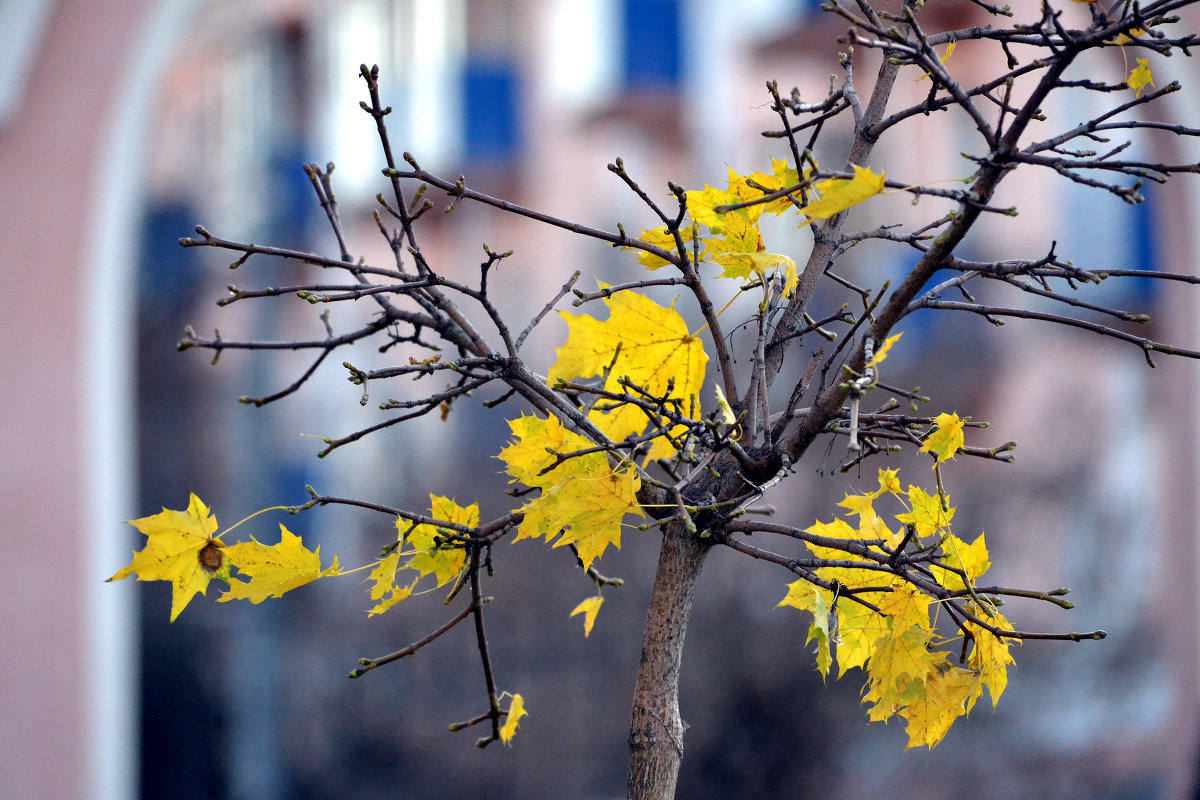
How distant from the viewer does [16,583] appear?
234 cm

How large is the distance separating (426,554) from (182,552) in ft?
0.52

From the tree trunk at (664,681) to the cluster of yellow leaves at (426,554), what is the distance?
0.15m

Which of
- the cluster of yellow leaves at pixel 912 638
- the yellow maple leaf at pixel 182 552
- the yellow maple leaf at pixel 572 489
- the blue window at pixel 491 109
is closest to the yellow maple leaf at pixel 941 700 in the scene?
the cluster of yellow leaves at pixel 912 638

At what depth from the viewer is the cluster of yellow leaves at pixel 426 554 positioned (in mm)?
625

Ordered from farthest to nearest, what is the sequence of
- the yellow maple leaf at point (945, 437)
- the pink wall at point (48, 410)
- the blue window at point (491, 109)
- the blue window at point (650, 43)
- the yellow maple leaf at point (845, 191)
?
1. the blue window at point (491, 109)
2. the blue window at point (650, 43)
3. the pink wall at point (48, 410)
4. the yellow maple leaf at point (945, 437)
5. the yellow maple leaf at point (845, 191)

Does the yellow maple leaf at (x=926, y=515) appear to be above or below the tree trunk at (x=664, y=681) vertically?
above

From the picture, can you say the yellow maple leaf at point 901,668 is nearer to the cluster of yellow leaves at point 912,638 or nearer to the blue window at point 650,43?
the cluster of yellow leaves at point 912,638

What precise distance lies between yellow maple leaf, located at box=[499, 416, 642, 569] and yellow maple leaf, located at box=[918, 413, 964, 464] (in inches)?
7.6

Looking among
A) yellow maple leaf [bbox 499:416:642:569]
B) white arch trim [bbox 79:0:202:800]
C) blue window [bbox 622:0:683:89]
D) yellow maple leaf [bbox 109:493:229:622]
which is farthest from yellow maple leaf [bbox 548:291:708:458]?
blue window [bbox 622:0:683:89]

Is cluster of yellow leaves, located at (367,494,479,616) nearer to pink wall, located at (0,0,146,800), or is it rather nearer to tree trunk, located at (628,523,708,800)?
tree trunk, located at (628,523,708,800)

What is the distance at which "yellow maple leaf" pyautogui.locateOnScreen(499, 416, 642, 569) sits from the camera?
1.90ft

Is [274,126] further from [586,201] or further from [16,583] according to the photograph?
[16,583]

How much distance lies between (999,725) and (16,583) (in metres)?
2.76

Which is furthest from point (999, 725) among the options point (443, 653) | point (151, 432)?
point (151, 432)
